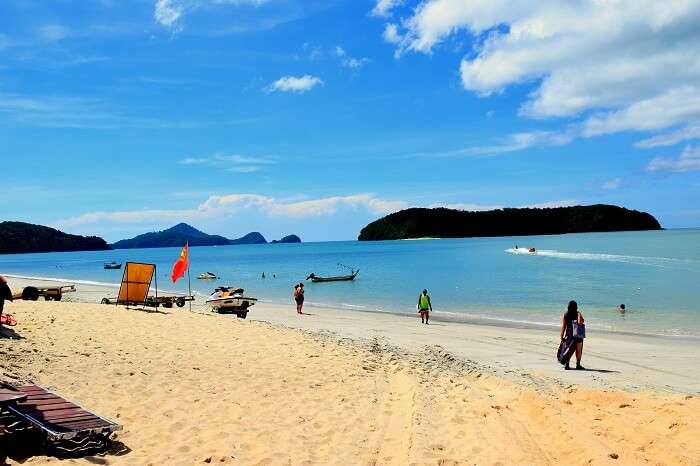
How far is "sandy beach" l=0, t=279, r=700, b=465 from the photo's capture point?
25.3ft

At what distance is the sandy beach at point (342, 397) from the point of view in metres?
7.72

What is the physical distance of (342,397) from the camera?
10398 millimetres

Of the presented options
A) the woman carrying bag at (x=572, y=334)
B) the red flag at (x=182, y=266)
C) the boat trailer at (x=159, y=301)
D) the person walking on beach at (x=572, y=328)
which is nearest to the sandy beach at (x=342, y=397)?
the woman carrying bag at (x=572, y=334)

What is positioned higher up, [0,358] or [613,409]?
[0,358]

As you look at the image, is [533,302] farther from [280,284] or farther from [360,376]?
[280,284]

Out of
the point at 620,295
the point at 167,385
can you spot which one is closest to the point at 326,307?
the point at 620,295

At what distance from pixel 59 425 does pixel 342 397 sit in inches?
198

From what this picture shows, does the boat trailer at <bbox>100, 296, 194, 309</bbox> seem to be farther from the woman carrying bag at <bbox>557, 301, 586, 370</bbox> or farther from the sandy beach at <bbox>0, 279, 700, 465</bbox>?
the woman carrying bag at <bbox>557, 301, 586, 370</bbox>

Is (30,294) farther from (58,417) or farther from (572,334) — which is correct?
(572,334)

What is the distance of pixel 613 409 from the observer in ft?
32.8

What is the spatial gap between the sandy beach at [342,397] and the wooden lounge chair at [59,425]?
28 centimetres

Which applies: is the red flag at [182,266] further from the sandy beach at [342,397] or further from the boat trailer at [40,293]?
the boat trailer at [40,293]

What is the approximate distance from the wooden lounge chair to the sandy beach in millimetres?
281

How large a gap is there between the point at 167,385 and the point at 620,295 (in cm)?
3471
